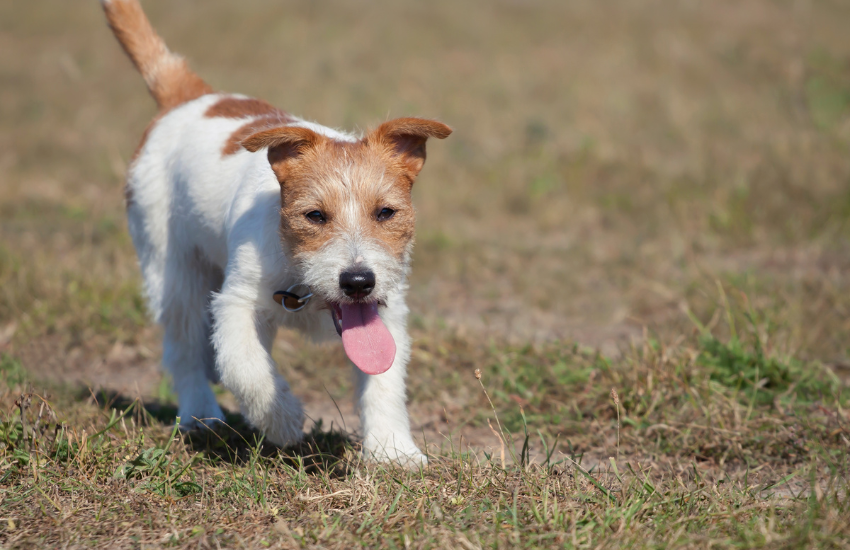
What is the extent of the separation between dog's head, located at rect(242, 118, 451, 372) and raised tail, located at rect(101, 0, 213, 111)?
175 centimetres

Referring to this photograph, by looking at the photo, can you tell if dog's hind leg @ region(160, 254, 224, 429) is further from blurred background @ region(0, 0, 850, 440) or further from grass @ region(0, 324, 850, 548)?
blurred background @ region(0, 0, 850, 440)

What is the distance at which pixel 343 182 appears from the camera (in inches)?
126

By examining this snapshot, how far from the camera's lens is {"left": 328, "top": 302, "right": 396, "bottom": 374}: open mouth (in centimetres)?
311

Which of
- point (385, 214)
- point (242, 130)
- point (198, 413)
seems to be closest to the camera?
point (385, 214)

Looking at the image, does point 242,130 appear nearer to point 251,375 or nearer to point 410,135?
point 410,135

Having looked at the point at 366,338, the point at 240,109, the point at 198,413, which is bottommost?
the point at 198,413

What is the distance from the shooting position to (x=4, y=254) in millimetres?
5805

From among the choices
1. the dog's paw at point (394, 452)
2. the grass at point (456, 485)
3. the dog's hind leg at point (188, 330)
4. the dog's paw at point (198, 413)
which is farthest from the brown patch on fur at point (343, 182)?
the dog's paw at point (198, 413)

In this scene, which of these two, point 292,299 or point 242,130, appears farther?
point 242,130

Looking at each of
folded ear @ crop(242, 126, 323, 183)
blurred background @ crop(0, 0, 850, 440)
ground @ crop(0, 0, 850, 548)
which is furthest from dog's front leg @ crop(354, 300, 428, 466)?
blurred background @ crop(0, 0, 850, 440)

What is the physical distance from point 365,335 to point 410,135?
96cm

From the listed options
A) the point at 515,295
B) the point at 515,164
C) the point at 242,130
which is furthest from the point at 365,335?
the point at 515,164

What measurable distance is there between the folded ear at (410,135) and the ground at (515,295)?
123 centimetres

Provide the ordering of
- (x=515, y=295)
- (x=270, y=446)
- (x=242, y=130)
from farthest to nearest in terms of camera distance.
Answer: (x=515, y=295)
(x=242, y=130)
(x=270, y=446)
